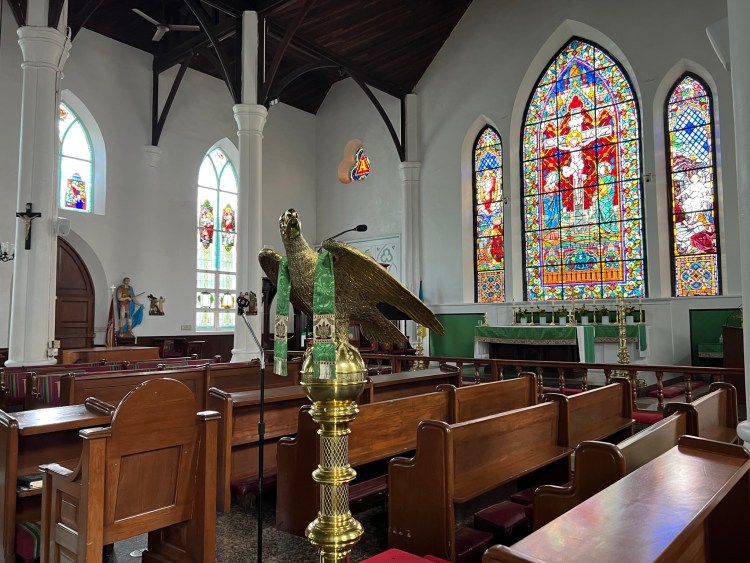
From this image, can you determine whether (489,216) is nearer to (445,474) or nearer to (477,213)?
(477,213)

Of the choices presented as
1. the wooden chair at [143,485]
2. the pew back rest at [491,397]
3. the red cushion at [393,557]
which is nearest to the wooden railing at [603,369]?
the pew back rest at [491,397]

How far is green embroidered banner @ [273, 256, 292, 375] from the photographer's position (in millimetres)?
1508

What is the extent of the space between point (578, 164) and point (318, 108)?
6.96m

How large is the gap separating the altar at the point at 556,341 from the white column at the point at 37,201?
21.6ft

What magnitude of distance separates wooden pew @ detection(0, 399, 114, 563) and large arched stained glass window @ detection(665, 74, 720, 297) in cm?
915

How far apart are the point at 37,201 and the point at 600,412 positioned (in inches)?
257

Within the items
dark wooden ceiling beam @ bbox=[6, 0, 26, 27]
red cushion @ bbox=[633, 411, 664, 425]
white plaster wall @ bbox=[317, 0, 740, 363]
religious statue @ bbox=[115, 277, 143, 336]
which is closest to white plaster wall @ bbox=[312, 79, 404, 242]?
white plaster wall @ bbox=[317, 0, 740, 363]

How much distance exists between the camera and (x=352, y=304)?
1461mm

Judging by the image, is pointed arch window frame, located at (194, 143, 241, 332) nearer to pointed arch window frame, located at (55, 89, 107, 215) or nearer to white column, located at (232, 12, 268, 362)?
pointed arch window frame, located at (55, 89, 107, 215)

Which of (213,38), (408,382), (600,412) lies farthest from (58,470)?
(213,38)

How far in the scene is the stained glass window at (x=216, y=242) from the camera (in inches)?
480

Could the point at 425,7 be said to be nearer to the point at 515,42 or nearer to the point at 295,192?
the point at 515,42

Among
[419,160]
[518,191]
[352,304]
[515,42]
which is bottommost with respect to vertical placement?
[352,304]

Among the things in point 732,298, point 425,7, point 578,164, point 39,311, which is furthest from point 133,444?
point 425,7
